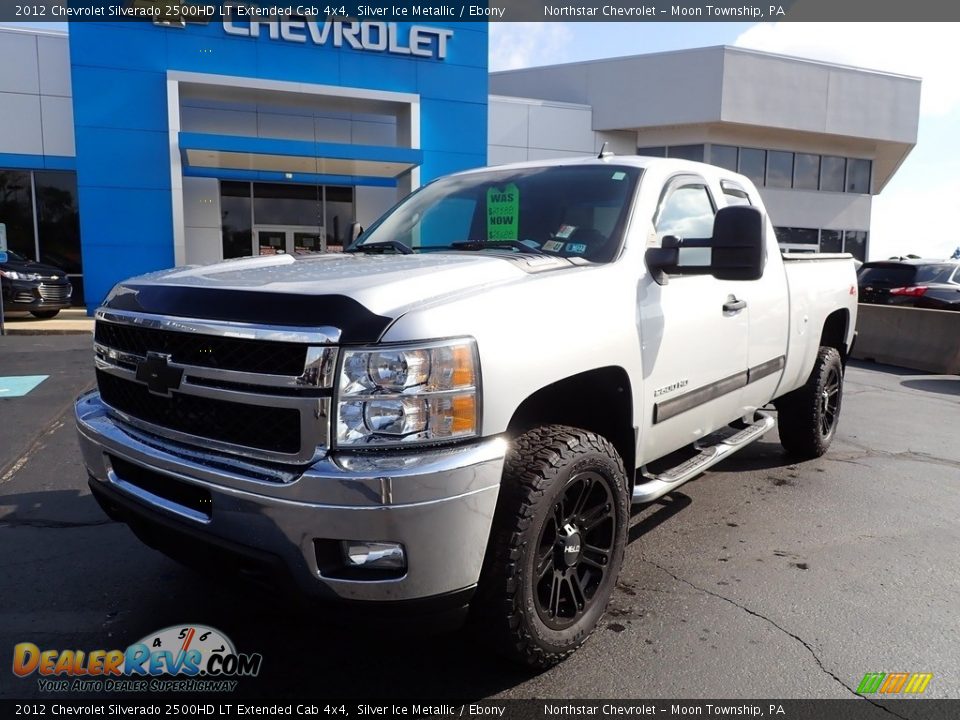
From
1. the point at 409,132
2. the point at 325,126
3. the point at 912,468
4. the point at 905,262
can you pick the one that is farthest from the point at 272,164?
the point at 912,468

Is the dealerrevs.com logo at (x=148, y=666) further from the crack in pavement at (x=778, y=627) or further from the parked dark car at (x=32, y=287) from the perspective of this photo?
the parked dark car at (x=32, y=287)

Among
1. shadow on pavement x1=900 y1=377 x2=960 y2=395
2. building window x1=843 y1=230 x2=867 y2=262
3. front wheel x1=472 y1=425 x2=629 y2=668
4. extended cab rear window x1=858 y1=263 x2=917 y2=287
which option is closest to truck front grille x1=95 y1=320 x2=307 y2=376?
front wheel x1=472 y1=425 x2=629 y2=668

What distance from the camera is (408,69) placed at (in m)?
18.5

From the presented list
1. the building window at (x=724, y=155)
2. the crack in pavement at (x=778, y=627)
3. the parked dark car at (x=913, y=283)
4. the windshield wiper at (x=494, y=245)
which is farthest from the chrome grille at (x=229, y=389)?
the building window at (x=724, y=155)

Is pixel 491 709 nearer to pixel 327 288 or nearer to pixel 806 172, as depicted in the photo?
pixel 327 288

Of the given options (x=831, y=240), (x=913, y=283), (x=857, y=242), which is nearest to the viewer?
(x=913, y=283)

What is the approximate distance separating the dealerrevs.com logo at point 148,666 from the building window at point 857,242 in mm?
29496

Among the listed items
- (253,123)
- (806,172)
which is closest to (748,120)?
(806,172)

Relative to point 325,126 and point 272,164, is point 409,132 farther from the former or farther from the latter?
point 272,164

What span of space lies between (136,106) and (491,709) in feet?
58.5

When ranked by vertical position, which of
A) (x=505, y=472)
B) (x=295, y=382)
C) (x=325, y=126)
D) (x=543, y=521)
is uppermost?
(x=325, y=126)

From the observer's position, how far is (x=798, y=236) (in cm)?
2616

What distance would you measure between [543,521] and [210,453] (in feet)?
3.73

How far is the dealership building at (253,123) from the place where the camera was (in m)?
16.4
